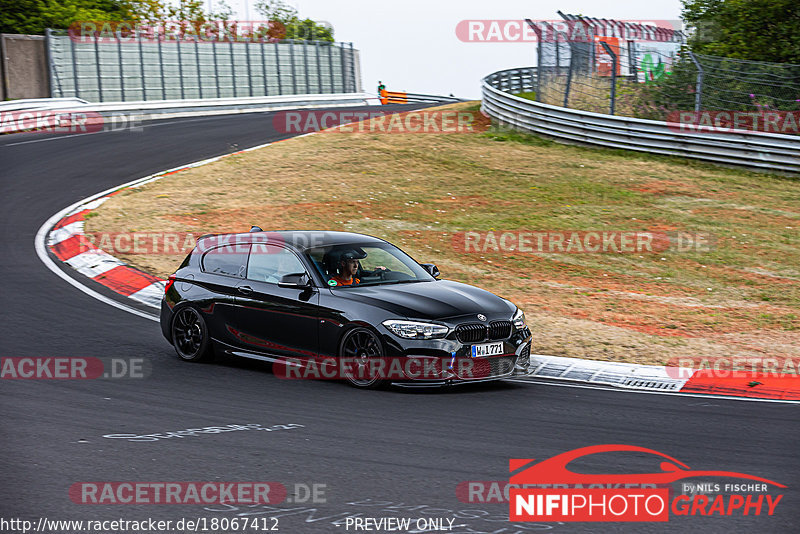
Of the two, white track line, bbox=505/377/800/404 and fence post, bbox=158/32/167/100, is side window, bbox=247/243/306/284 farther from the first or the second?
fence post, bbox=158/32/167/100

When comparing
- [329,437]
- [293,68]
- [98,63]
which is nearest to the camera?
[329,437]

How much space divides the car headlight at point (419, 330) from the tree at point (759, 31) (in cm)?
2274

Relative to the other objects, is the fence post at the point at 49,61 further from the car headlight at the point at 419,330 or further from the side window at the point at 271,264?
the car headlight at the point at 419,330

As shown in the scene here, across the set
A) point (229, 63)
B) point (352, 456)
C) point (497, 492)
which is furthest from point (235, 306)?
point (229, 63)

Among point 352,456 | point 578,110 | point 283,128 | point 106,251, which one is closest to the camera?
point 352,456

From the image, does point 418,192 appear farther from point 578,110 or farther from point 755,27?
point 755,27

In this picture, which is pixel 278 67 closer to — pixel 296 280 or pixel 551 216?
pixel 551 216

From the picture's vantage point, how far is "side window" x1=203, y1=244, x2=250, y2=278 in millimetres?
9992

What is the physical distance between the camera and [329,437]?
703 cm

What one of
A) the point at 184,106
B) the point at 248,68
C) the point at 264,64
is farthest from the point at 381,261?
the point at 264,64

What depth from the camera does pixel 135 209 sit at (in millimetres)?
18922

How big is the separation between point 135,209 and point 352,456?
13.6 m

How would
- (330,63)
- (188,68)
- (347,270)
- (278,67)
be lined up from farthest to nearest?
(330,63) < (278,67) < (188,68) < (347,270)

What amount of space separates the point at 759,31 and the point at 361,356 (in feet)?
80.4
